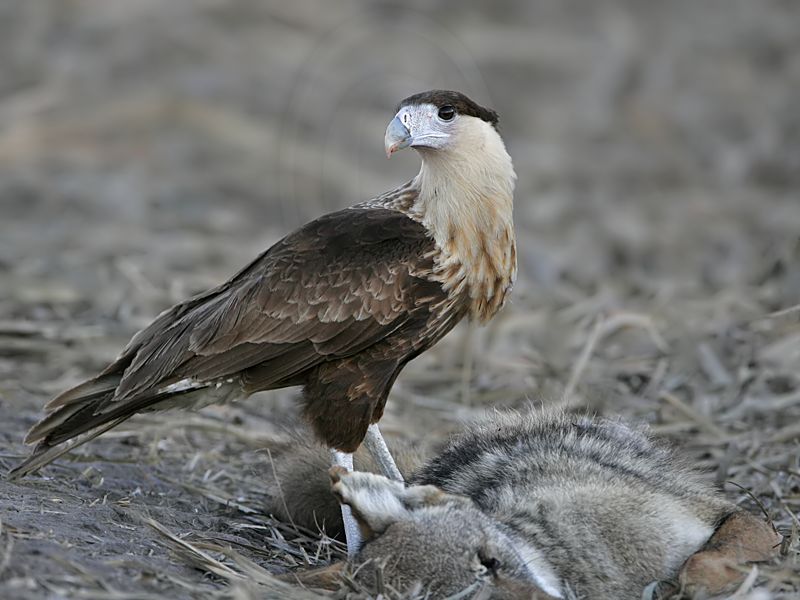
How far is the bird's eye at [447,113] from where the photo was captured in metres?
5.52

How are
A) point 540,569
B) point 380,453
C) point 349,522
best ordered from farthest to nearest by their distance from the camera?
point 380,453 < point 349,522 < point 540,569

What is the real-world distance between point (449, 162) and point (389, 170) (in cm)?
852

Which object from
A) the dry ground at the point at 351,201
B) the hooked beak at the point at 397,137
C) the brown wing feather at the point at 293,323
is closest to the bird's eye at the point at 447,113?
the hooked beak at the point at 397,137

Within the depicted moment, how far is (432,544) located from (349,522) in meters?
0.72

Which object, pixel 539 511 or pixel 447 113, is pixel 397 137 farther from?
pixel 539 511

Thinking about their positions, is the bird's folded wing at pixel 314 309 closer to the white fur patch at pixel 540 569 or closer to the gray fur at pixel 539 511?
the gray fur at pixel 539 511

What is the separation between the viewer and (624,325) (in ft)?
26.0

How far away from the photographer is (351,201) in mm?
12320

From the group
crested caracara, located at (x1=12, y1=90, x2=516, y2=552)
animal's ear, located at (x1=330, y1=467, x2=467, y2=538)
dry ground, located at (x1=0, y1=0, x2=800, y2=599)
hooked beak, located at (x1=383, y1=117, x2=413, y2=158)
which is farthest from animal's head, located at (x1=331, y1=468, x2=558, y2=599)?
hooked beak, located at (x1=383, y1=117, x2=413, y2=158)

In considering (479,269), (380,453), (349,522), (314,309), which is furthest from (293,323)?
(349,522)

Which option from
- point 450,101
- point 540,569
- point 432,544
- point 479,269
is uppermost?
point 450,101

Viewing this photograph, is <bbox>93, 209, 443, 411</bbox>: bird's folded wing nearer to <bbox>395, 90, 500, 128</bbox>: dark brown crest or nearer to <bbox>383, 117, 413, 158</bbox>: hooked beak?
<bbox>383, 117, 413, 158</bbox>: hooked beak

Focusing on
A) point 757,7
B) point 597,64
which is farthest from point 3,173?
point 757,7

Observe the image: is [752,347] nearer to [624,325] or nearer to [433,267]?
[624,325]
